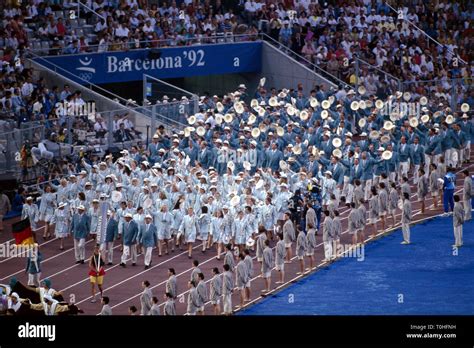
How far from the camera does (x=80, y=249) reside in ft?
78.2

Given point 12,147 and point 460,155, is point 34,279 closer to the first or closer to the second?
point 12,147

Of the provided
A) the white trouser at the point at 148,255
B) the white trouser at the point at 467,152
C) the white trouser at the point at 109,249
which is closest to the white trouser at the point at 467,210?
the white trouser at the point at 467,152

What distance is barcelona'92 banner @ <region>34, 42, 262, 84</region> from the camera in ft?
100

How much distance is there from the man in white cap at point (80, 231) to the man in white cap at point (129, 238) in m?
0.64

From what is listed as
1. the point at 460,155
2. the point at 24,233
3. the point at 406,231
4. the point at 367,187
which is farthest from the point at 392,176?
the point at 24,233

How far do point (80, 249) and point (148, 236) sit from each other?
3.79 ft

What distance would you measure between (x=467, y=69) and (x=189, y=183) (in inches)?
427

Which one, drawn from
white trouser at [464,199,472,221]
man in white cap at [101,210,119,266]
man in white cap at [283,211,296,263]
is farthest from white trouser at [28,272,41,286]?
white trouser at [464,199,472,221]

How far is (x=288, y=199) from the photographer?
2462 centimetres

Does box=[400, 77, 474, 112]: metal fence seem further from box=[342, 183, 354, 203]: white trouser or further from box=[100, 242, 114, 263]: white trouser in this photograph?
box=[100, 242, 114, 263]: white trouser

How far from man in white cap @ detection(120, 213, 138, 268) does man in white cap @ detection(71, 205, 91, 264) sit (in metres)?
0.64

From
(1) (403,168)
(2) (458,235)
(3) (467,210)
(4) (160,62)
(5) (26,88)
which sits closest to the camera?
(2) (458,235)

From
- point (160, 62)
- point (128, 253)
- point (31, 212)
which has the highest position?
point (160, 62)
